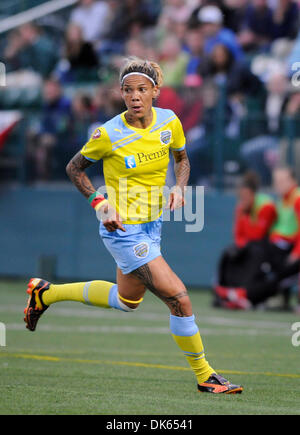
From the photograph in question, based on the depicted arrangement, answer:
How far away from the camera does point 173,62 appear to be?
17047 mm

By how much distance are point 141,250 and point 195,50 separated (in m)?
10.6

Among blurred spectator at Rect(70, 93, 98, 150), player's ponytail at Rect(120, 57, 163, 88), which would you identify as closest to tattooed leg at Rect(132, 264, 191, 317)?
player's ponytail at Rect(120, 57, 163, 88)

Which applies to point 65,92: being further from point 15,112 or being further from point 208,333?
point 208,333

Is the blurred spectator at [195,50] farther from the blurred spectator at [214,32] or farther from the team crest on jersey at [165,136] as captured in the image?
the team crest on jersey at [165,136]

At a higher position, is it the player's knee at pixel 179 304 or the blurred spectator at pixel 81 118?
the blurred spectator at pixel 81 118

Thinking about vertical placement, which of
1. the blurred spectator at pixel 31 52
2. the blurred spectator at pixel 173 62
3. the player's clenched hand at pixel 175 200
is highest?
the blurred spectator at pixel 31 52

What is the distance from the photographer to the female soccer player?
22.3 ft

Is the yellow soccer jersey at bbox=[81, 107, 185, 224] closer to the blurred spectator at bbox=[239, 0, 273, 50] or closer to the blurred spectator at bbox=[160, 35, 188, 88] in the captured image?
the blurred spectator at bbox=[160, 35, 188, 88]

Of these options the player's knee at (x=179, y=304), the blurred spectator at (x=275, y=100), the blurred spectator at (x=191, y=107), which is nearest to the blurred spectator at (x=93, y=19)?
the blurred spectator at (x=191, y=107)

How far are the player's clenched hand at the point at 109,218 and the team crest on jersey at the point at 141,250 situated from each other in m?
0.19

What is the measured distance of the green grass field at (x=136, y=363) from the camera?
237 inches

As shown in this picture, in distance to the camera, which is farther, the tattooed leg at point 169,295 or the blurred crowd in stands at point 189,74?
the blurred crowd in stands at point 189,74
